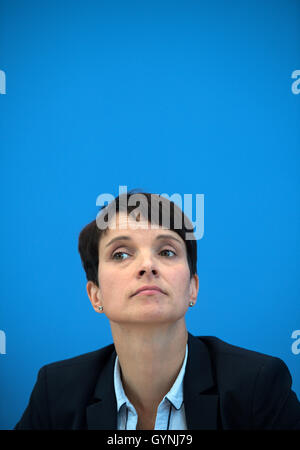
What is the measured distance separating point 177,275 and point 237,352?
Result: 390 mm

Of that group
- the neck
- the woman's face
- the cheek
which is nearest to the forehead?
the woman's face

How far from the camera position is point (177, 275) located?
1.38m

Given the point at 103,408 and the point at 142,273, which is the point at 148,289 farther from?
the point at 103,408

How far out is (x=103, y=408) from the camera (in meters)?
1.41

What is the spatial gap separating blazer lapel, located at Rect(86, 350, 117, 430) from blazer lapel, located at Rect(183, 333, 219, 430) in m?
0.25

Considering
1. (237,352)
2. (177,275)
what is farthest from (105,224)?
(237,352)

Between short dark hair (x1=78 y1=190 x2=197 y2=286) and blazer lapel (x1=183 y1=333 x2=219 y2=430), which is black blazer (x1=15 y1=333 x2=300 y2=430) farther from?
short dark hair (x1=78 y1=190 x2=197 y2=286)

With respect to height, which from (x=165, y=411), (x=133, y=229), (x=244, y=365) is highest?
(x=133, y=229)

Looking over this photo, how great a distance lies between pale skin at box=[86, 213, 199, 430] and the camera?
52.1 inches

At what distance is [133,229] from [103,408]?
0.61 metres

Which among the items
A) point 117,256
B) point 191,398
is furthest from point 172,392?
point 117,256

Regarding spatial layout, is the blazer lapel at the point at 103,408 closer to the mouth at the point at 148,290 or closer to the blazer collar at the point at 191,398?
the blazer collar at the point at 191,398

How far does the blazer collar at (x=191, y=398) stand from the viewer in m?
1.33
